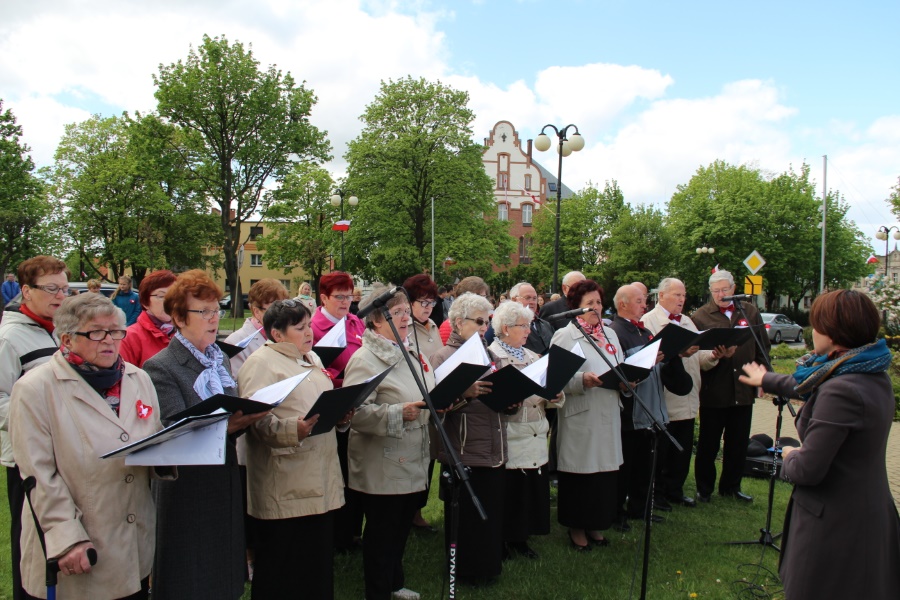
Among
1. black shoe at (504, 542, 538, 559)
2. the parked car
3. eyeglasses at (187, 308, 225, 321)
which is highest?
eyeglasses at (187, 308, 225, 321)

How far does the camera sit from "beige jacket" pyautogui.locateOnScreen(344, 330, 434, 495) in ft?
12.9

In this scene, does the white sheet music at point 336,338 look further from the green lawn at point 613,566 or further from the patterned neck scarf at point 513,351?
the green lawn at point 613,566

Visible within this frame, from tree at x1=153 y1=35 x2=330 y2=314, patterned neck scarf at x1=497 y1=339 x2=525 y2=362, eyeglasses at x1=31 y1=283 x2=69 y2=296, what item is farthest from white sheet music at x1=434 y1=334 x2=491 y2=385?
tree at x1=153 y1=35 x2=330 y2=314

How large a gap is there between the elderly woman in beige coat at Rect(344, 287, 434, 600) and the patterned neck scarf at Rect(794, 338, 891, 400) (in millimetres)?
2076

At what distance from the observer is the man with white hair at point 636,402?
5793 millimetres

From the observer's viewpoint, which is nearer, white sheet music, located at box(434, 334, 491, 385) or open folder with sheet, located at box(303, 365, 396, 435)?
open folder with sheet, located at box(303, 365, 396, 435)

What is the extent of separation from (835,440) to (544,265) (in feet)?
155

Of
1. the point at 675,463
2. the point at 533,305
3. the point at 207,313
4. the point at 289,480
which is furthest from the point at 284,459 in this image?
the point at 675,463

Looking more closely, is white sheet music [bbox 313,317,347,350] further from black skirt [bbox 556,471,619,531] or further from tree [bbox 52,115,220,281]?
tree [bbox 52,115,220,281]

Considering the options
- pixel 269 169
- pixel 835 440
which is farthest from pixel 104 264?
pixel 835 440

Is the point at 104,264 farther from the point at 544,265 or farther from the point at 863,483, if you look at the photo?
the point at 863,483

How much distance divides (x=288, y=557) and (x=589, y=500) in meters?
2.71

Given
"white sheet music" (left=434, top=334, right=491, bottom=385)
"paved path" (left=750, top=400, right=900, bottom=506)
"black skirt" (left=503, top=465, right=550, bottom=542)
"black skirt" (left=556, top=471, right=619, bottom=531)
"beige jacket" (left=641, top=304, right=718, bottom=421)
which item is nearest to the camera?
"white sheet music" (left=434, top=334, right=491, bottom=385)

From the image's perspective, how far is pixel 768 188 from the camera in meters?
43.5
